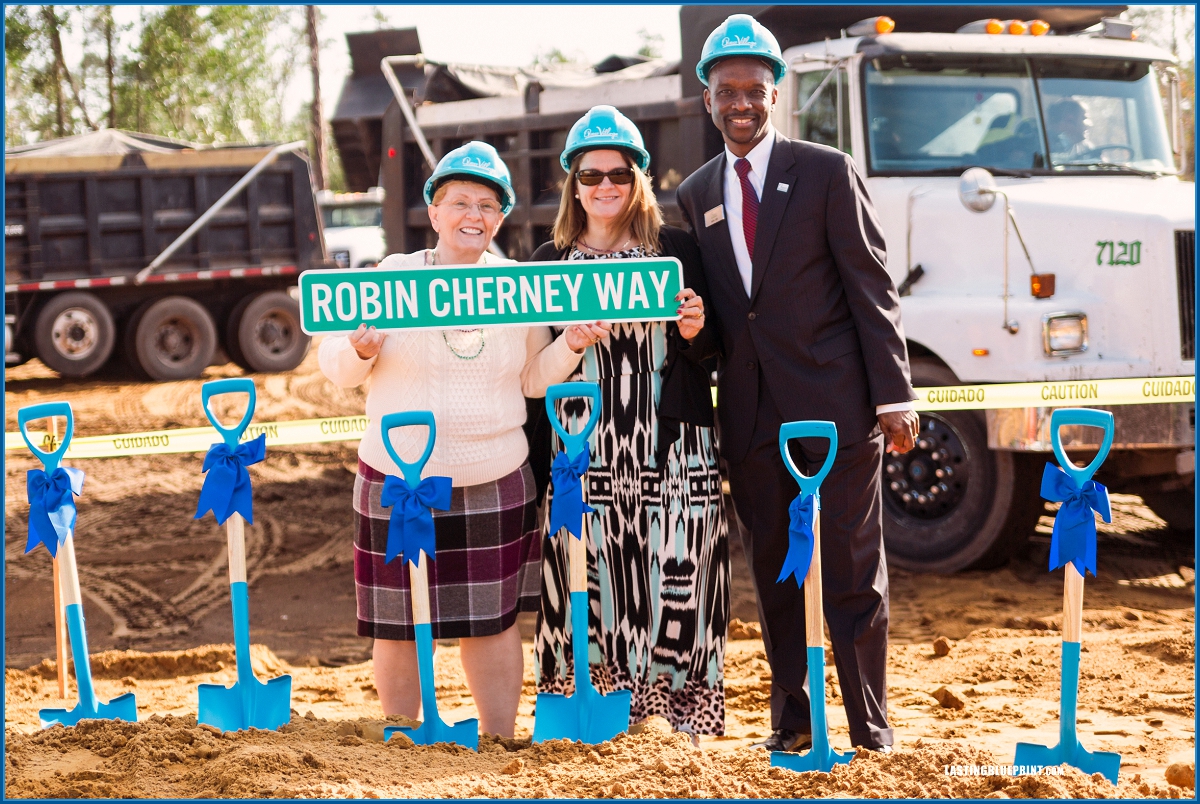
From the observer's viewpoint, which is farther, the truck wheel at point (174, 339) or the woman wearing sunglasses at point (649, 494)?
the truck wheel at point (174, 339)

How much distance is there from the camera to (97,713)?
3.22 m

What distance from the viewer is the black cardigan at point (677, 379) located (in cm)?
333

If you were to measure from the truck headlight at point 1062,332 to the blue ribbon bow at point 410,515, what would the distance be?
3451mm

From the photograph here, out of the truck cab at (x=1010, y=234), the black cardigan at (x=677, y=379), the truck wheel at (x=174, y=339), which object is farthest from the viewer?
the truck wheel at (x=174, y=339)

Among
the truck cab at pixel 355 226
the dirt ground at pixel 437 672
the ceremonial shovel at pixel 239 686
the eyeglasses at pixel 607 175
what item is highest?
the truck cab at pixel 355 226

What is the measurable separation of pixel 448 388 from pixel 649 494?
2.24 ft

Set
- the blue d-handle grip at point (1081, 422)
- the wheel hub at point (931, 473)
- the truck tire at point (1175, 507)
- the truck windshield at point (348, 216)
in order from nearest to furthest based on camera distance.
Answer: the blue d-handle grip at point (1081, 422), the wheel hub at point (931, 473), the truck tire at point (1175, 507), the truck windshield at point (348, 216)

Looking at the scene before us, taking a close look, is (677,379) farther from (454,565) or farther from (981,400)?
(981,400)

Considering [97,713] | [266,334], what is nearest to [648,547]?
[97,713]

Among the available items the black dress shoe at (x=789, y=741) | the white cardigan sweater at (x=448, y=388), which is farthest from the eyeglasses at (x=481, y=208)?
the black dress shoe at (x=789, y=741)

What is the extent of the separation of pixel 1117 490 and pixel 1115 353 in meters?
1.24

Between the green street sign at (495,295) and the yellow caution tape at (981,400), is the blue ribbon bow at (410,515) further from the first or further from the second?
the yellow caution tape at (981,400)

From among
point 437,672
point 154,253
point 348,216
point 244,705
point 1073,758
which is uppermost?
point 348,216

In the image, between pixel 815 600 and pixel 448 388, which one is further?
pixel 448 388
